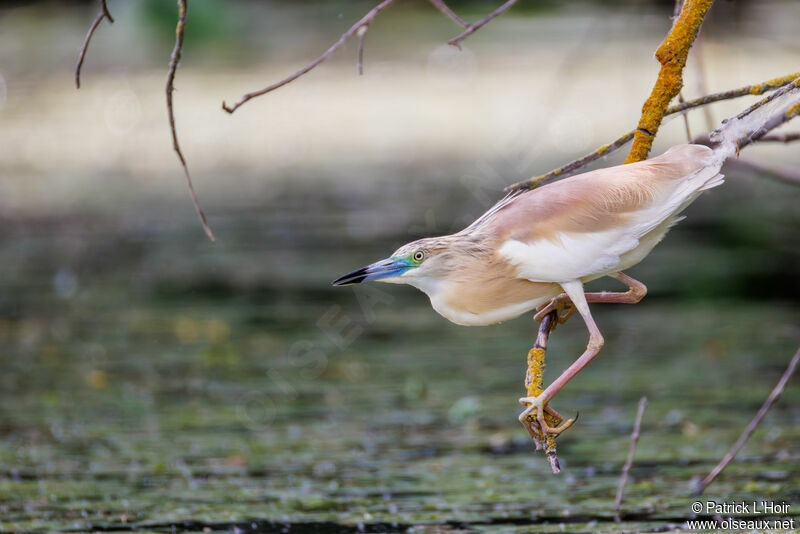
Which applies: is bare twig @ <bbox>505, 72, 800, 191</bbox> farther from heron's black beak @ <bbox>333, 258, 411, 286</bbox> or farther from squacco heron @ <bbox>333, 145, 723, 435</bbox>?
heron's black beak @ <bbox>333, 258, 411, 286</bbox>

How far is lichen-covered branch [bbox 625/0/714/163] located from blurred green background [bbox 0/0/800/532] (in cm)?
121

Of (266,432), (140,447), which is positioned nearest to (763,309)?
(266,432)

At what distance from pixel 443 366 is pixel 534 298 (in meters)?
3.91

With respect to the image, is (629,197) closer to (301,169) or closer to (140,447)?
(140,447)

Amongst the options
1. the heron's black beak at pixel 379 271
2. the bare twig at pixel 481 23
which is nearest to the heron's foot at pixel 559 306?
the heron's black beak at pixel 379 271

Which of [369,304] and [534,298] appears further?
[369,304]

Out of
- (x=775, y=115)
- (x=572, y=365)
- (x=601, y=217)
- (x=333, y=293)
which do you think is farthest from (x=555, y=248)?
(x=333, y=293)

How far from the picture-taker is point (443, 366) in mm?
6578

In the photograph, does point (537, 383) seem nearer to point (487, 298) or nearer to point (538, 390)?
point (538, 390)

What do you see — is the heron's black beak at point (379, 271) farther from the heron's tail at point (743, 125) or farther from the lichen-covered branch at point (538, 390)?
the heron's tail at point (743, 125)

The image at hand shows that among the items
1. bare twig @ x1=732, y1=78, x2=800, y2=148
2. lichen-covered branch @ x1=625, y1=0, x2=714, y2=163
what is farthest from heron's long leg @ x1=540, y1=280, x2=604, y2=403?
bare twig @ x1=732, y1=78, x2=800, y2=148

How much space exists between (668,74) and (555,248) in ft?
1.66

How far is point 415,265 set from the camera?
2639 mm

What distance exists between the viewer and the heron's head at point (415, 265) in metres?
2.61
